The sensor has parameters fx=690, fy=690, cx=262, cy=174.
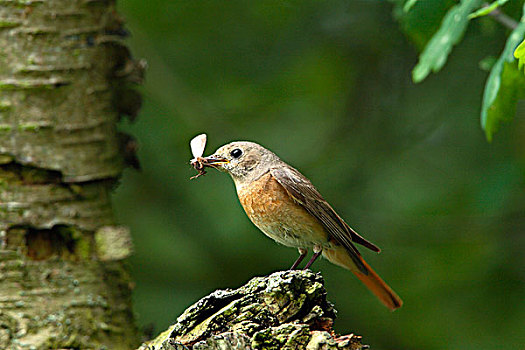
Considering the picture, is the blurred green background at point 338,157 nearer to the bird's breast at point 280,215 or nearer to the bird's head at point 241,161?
the bird's head at point 241,161

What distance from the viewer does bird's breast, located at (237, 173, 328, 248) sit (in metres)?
4.02

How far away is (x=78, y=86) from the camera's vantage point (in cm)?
403

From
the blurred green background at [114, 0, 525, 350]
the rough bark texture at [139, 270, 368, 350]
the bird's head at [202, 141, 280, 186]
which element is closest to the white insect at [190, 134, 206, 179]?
the bird's head at [202, 141, 280, 186]

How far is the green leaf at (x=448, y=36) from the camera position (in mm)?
3037

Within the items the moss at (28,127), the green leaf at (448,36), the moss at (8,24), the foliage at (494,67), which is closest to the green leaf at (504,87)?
the foliage at (494,67)

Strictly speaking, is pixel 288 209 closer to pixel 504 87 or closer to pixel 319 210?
pixel 319 210

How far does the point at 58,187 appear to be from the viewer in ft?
12.9

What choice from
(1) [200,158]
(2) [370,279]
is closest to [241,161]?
(1) [200,158]

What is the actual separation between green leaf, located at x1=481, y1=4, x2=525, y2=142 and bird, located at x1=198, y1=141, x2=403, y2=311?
3.70 ft

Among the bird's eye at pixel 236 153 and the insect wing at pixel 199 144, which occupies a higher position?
the bird's eye at pixel 236 153

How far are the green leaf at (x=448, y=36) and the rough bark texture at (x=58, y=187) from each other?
6.29 feet

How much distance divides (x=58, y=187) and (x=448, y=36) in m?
2.27

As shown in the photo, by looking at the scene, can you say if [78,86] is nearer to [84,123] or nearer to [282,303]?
[84,123]

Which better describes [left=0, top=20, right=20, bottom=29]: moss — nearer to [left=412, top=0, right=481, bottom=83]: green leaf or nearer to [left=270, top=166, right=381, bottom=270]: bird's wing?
[left=270, top=166, right=381, bottom=270]: bird's wing
